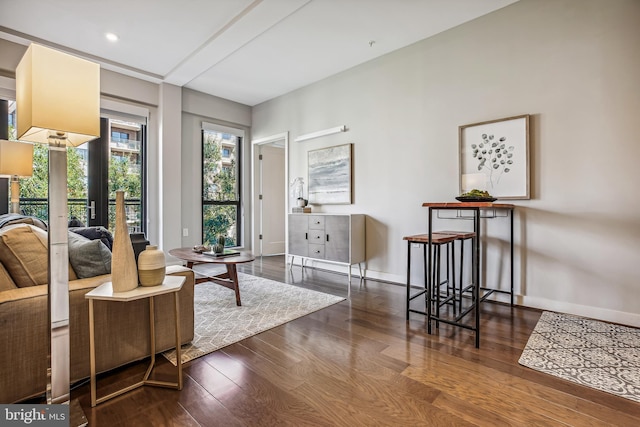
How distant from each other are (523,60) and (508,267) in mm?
1982

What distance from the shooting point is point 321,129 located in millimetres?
4617

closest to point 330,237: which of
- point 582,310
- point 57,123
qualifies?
point 582,310

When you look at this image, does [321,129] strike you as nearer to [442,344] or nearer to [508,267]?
[508,267]

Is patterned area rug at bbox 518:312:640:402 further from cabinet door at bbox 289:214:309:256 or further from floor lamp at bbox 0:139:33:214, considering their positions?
floor lamp at bbox 0:139:33:214

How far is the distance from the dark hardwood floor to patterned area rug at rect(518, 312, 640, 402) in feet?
0.26

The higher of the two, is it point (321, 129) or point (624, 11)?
point (624, 11)

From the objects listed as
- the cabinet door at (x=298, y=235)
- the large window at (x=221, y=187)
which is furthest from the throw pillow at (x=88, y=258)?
the large window at (x=221, y=187)

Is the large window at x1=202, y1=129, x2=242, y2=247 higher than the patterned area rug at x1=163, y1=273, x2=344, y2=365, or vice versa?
the large window at x1=202, y1=129, x2=242, y2=247

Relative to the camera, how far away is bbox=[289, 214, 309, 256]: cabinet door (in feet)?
14.3

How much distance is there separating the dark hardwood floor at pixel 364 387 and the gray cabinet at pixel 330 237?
1534 mm

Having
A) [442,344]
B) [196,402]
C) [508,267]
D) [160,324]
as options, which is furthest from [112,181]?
[508,267]

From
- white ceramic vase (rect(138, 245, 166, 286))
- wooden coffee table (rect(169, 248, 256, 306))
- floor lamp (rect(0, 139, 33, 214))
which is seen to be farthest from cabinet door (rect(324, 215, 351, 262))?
floor lamp (rect(0, 139, 33, 214))

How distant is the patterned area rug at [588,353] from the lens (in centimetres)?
164

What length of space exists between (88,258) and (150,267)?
52 centimetres
